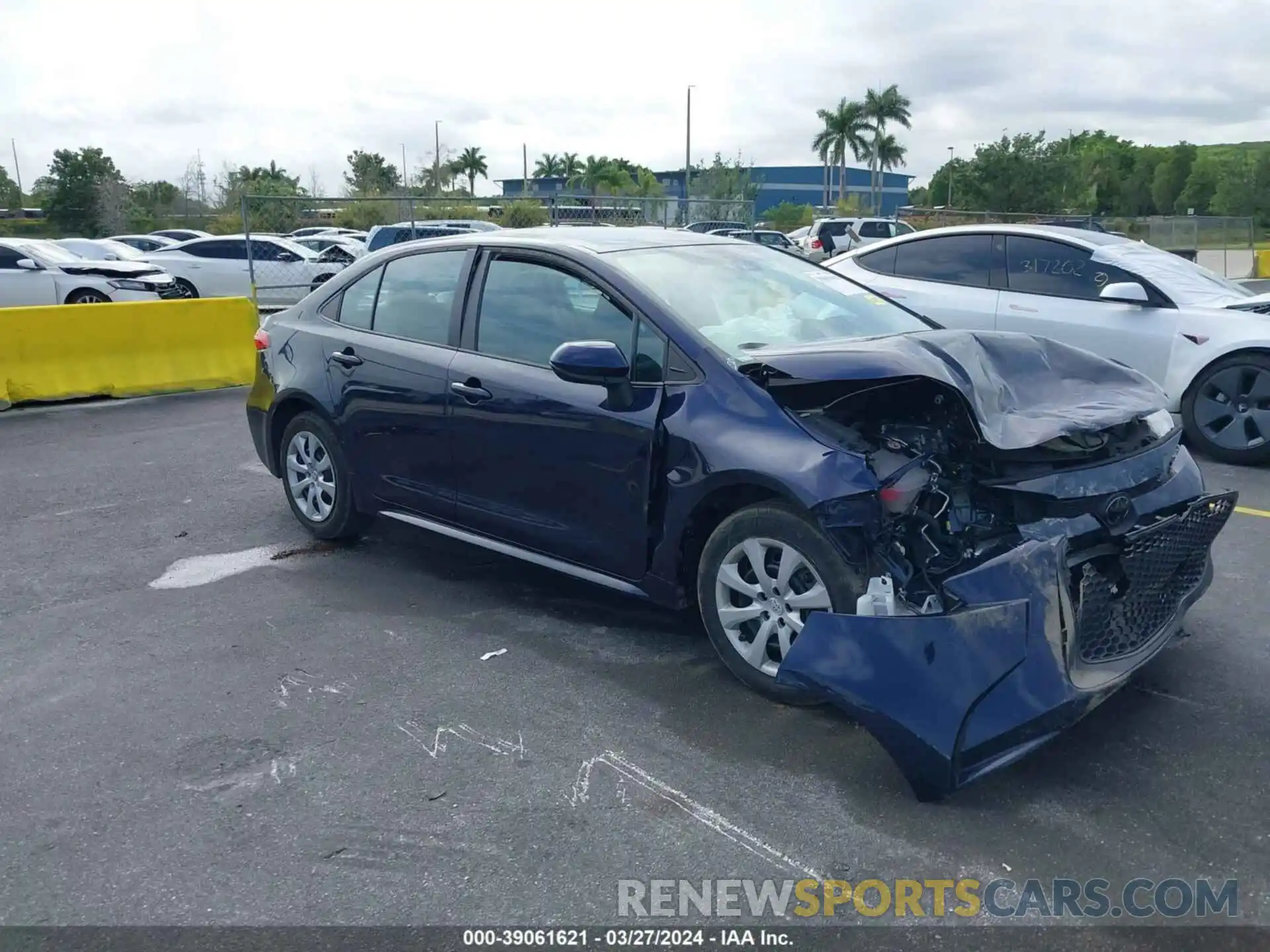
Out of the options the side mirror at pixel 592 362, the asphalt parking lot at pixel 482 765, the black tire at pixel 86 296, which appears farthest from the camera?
the black tire at pixel 86 296

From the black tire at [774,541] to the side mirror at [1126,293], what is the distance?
16.3 ft

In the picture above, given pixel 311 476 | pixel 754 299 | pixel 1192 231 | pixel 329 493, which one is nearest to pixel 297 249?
pixel 311 476

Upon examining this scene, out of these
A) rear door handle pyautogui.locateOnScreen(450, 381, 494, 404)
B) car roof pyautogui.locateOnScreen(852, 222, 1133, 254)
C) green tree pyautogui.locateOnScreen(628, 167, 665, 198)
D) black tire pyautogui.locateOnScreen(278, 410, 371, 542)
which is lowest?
black tire pyautogui.locateOnScreen(278, 410, 371, 542)

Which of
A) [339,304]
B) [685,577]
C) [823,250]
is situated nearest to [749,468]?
[685,577]

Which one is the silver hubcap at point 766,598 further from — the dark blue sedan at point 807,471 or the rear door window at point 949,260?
the rear door window at point 949,260

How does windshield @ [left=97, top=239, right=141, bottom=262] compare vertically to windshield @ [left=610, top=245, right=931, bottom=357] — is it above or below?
below

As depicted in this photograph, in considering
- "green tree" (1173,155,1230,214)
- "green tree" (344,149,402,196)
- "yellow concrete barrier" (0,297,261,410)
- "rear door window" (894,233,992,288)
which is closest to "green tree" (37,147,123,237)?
"green tree" (344,149,402,196)

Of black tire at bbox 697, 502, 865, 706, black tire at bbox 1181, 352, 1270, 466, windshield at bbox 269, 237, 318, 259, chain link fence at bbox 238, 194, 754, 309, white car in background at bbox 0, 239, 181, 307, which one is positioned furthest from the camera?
windshield at bbox 269, 237, 318, 259

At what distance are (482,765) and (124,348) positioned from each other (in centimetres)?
928

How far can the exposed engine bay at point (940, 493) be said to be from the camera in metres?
3.59

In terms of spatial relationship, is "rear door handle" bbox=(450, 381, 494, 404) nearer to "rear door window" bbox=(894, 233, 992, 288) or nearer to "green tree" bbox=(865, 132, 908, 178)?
"rear door window" bbox=(894, 233, 992, 288)

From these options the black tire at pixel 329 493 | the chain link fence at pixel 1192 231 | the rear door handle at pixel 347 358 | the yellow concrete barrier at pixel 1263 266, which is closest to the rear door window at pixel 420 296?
the rear door handle at pixel 347 358

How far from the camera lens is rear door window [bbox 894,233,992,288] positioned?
8719 mm

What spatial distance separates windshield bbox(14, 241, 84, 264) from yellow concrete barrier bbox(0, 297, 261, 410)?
20.3 ft
